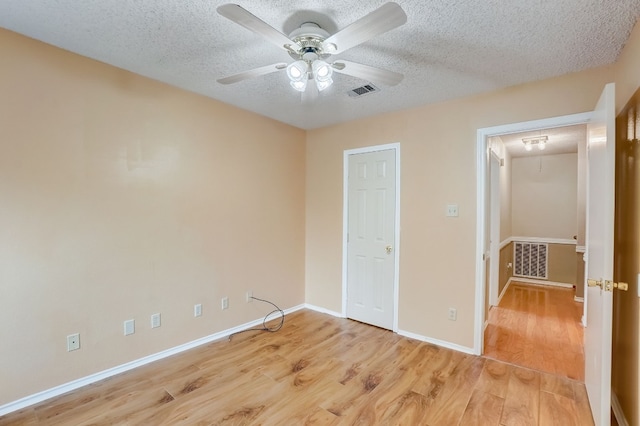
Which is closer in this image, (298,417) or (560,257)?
(298,417)

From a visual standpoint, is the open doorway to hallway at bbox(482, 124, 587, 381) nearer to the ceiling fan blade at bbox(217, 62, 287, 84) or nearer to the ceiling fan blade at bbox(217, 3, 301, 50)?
the ceiling fan blade at bbox(217, 62, 287, 84)

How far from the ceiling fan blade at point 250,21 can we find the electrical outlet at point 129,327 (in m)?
2.40

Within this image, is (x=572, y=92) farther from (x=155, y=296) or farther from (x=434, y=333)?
(x=155, y=296)

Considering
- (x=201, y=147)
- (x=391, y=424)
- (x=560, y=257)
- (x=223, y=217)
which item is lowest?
(x=391, y=424)

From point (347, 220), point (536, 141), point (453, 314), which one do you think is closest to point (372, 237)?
point (347, 220)

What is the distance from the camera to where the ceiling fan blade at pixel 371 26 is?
3.98ft

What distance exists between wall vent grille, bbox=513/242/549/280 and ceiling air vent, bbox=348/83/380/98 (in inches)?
187

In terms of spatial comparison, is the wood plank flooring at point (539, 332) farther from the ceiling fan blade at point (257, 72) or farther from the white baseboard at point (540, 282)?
the ceiling fan blade at point (257, 72)

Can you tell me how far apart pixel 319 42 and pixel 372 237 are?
2308mm

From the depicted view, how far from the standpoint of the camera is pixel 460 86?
259 cm

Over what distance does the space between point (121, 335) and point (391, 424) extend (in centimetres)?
215

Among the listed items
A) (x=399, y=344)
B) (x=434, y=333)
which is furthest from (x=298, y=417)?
A: (x=434, y=333)

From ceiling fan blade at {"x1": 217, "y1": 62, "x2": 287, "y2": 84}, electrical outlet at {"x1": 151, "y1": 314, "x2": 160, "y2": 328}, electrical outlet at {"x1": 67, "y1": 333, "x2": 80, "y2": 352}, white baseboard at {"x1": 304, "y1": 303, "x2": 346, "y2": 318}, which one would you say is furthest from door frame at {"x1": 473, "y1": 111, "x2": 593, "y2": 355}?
electrical outlet at {"x1": 67, "y1": 333, "x2": 80, "y2": 352}

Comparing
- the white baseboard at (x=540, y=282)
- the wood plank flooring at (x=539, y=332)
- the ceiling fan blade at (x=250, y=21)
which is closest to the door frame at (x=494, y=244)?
the wood plank flooring at (x=539, y=332)
